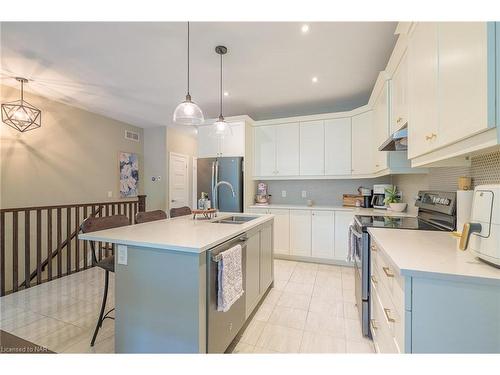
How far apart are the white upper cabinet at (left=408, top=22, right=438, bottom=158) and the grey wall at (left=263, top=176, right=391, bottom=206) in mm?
2367

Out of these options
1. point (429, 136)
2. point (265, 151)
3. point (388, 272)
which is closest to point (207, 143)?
point (265, 151)

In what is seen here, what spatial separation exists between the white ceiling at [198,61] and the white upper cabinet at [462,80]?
3.87 ft

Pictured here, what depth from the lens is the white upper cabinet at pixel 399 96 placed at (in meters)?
1.73

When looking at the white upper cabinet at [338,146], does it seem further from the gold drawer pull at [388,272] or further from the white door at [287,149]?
the gold drawer pull at [388,272]

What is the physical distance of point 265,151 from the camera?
4.06 metres

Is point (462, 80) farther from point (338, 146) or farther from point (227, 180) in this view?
point (227, 180)

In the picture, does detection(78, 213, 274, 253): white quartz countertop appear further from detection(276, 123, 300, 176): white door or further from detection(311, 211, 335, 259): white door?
detection(276, 123, 300, 176): white door

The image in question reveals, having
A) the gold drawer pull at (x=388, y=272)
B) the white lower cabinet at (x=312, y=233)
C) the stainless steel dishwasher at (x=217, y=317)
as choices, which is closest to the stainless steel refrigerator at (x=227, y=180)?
the white lower cabinet at (x=312, y=233)

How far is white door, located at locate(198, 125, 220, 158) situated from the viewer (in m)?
4.01

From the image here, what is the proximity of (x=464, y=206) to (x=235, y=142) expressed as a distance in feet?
10.3

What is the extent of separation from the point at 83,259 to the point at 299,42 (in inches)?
177

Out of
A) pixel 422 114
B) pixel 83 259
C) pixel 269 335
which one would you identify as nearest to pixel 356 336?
pixel 269 335

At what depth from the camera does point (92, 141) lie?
13.5 feet
